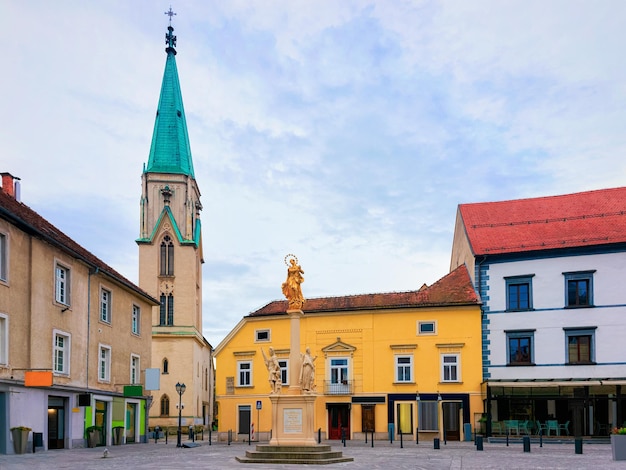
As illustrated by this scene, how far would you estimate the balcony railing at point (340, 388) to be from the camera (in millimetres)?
44906

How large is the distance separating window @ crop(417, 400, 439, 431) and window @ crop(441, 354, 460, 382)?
5.02ft

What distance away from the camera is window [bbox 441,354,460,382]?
142 ft

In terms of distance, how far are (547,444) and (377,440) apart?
9.85 meters

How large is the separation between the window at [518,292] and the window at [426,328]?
424 centimetres

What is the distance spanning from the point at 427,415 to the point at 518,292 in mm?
8389

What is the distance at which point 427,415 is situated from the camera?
142ft

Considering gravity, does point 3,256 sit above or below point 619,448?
above

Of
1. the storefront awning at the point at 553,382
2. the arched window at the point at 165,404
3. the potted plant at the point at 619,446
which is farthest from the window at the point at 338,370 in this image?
the arched window at the point at 165,404

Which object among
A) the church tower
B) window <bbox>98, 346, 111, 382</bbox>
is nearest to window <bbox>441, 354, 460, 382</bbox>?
window <bbox>98, 346, 111, 382</bbox>

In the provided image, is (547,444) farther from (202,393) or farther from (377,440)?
(202,393)

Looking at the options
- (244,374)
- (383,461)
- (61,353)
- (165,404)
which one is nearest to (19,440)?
(61,353)

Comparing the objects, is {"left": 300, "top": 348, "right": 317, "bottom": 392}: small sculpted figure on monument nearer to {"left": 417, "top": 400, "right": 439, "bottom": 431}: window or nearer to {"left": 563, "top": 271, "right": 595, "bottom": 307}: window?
{"left": 417, "top": 400, "right": 439, "bottom": 431}: window

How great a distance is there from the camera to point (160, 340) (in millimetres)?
75000

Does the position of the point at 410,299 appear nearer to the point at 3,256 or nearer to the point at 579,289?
the point at 579,289
